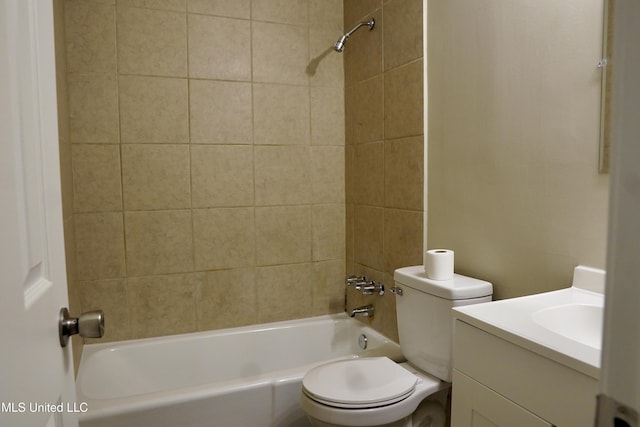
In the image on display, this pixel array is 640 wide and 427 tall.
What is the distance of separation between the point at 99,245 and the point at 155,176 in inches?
16.3

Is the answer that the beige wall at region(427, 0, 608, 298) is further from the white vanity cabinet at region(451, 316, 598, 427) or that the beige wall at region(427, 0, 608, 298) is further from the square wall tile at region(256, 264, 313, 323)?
the square wall tile at region(256, 264, 313, 323)

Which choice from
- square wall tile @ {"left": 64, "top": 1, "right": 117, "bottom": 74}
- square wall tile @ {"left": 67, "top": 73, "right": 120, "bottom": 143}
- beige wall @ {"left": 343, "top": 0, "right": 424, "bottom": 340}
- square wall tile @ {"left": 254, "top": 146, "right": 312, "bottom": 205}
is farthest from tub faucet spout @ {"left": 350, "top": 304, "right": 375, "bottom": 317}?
square wall tile @ {"left": 64, "top": 1, "right": 117, "bottom": 74}

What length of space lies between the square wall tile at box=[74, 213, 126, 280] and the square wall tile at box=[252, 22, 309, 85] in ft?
3.34

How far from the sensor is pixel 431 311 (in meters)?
1.47

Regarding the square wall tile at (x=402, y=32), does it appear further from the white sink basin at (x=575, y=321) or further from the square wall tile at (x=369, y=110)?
the white sink basin at (x=575, y=321)

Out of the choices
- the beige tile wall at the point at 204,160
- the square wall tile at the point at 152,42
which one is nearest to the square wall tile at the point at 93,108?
the beige tile wall at the point at 204,160

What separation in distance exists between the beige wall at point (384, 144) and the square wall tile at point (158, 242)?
2.92 feet

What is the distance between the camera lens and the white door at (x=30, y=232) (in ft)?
1.51

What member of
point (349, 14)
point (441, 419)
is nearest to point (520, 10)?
point (349, 14)

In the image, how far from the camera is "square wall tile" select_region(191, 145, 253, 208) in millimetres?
2162

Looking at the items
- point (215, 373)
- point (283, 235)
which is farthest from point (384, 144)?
point (215, 373)

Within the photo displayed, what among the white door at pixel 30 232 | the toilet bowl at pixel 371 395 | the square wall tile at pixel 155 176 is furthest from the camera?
the square wall tile at pixel 155 176

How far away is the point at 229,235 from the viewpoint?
224 cm

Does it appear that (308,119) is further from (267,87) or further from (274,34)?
(274,34)
